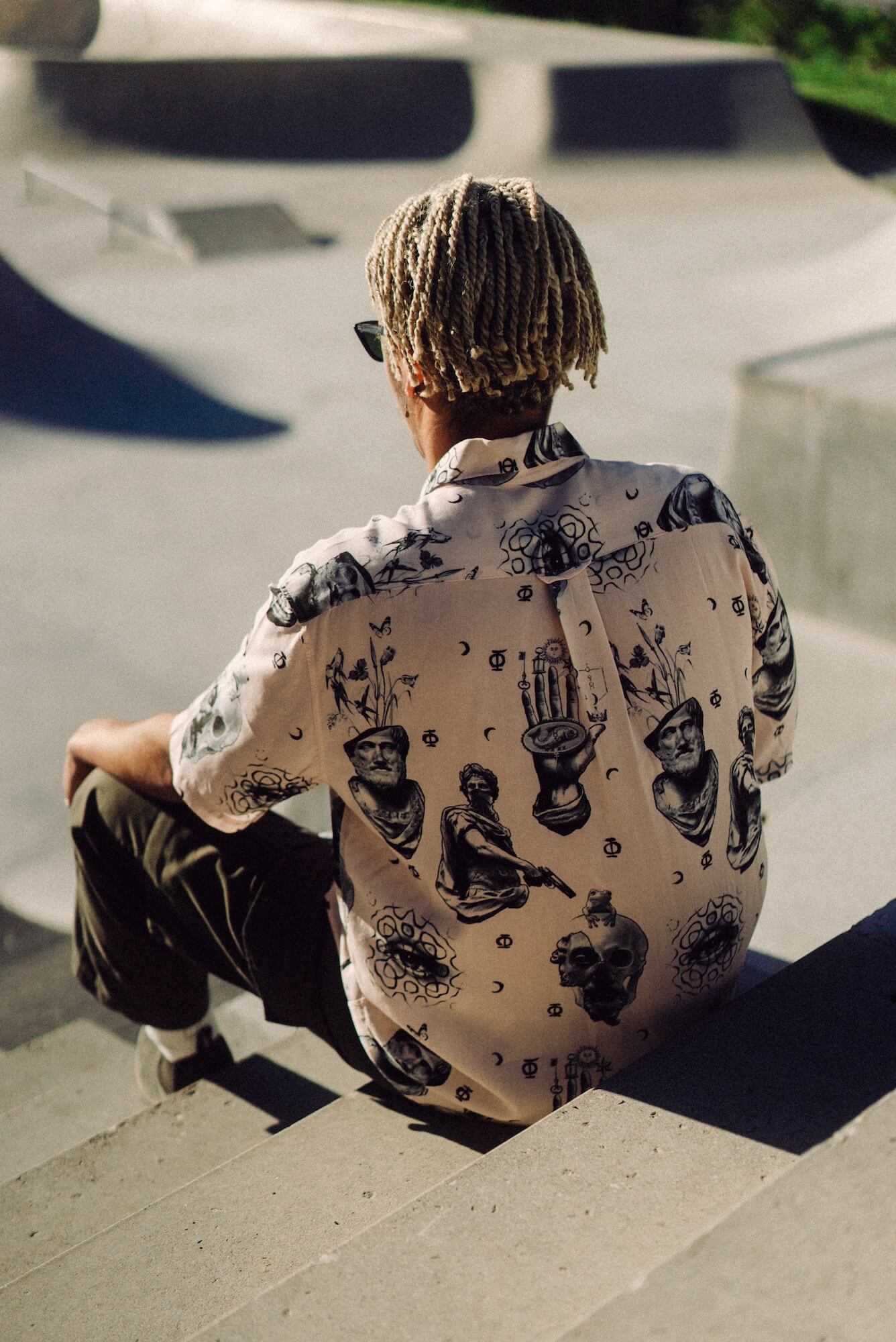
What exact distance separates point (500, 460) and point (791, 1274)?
0.94 meters

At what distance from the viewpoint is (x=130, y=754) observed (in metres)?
2.13

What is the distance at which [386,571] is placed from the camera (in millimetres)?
1643

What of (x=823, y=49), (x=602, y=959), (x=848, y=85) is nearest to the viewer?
(x=602, y=959)

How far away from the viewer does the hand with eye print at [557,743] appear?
1.67 metres

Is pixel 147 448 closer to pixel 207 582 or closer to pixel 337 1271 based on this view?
pixel 207 582

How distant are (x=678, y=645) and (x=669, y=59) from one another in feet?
47.8

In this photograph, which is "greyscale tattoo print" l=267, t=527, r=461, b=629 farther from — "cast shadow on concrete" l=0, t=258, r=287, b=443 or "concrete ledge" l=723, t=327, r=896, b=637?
"cast shadow on concrete" l=0, t=258, r=287, b=443

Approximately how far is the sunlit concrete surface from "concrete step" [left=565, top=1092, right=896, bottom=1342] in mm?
1270

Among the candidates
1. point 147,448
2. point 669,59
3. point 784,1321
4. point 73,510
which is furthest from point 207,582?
point 669,59

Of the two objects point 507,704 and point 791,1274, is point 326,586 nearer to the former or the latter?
point 507,704

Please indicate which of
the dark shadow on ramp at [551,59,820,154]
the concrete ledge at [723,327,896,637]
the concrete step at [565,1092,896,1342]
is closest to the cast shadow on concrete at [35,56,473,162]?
the dark shadow on ramp at [551,59,820,154]

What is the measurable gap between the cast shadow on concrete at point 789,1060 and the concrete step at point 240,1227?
1.03ft

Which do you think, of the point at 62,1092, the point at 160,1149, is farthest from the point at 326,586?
the point at 62,1092

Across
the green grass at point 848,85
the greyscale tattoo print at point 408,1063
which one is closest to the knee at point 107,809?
the greyscale tattoo print at point 408,1063
